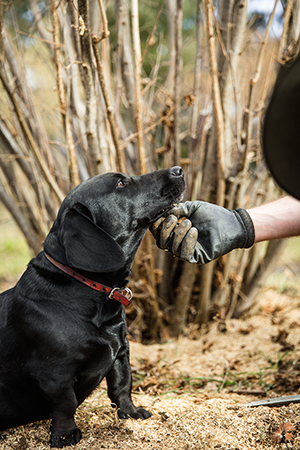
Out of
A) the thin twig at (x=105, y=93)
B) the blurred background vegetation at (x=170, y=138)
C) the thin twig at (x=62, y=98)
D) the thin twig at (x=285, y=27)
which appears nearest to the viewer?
the thin twig at (x=105, y=93)

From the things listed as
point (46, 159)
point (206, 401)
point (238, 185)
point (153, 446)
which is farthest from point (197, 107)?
point (153, 446)

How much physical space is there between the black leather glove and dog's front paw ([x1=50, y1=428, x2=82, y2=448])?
109cm

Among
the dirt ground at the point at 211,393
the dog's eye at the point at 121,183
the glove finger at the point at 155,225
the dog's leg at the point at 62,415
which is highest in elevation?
the dog's eye at the point at 121,183

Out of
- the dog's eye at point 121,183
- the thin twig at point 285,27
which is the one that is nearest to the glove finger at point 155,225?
the dog's eye at point 121,183

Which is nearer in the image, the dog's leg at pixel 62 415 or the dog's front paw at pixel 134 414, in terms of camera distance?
the dog's leg at pixel 62 415

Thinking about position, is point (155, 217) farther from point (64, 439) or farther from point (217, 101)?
point (64, 439)

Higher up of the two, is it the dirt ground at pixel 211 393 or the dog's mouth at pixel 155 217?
the dog's mouth at pixel 155 217

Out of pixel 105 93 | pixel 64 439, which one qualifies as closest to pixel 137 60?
pixel 105 93

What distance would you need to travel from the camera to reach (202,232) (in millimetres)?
2238

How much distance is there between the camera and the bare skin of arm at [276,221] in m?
2.27

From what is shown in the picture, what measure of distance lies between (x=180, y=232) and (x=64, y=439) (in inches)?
48.5

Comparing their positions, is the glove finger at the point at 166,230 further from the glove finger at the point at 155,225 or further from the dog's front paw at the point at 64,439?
the dog's front paw at the point at 64,439

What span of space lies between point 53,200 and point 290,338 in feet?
8.32

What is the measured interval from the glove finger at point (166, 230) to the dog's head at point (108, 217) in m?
0.08
